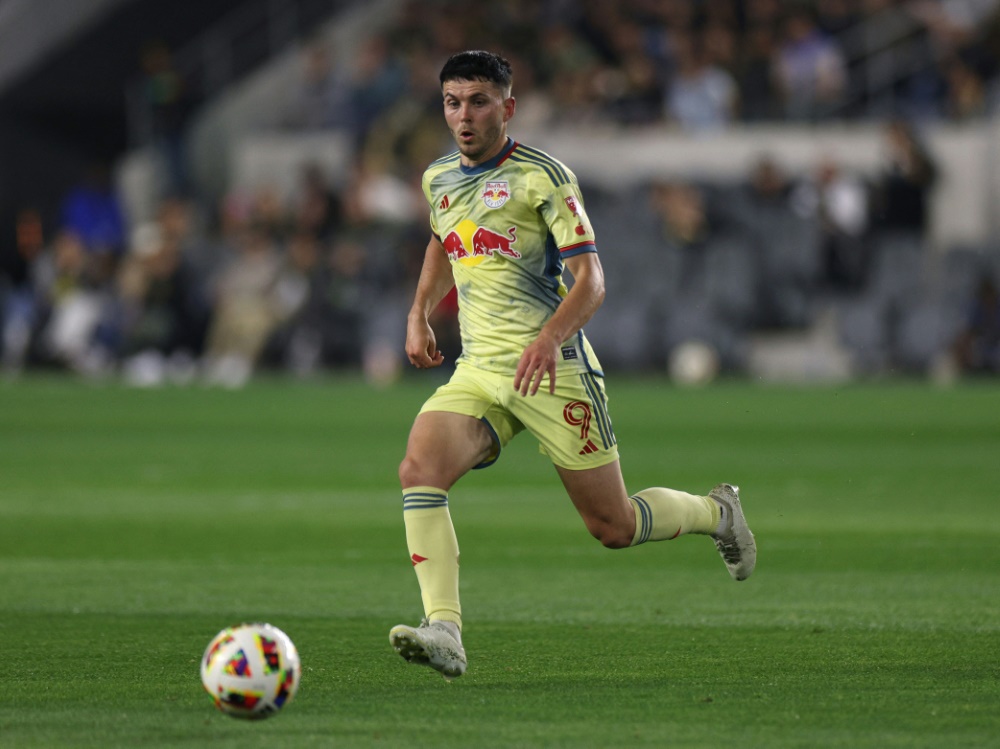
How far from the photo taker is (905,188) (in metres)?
25.2

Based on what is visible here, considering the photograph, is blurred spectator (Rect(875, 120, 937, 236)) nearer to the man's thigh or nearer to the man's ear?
the man's ear

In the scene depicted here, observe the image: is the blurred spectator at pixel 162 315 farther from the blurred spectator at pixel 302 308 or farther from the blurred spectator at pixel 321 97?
the blurred spectator at pixel 321 97

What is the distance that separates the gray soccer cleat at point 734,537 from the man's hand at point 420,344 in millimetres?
1416

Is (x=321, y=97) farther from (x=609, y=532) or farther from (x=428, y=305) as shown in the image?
(x=609, y=532)

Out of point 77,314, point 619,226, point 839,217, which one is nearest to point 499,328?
point 839,217

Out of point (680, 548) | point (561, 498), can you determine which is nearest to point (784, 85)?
point (561, 498)

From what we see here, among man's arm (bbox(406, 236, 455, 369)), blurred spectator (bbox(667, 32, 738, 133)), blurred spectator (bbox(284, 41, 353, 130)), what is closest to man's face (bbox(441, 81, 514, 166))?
man's arm (bbox(406, 236, 455, 369))

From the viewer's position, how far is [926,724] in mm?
5605

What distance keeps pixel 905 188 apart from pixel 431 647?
20.2 metres

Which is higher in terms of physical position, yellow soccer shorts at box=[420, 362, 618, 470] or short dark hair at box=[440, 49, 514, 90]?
short dark hair at box=[440, 49, 514, 90]

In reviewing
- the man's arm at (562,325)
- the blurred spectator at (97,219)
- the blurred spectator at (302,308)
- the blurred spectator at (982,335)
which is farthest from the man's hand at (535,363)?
the blurred spectator at (97,219)

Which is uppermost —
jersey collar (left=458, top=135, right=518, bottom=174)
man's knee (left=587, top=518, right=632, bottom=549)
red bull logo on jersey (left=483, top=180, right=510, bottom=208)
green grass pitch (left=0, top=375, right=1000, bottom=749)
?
jersey collar (left=458, top=135, right=518, bottom=174)

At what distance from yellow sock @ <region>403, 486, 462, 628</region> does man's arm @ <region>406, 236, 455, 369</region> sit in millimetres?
649

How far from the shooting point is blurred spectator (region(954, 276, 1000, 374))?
2352 centimetres
